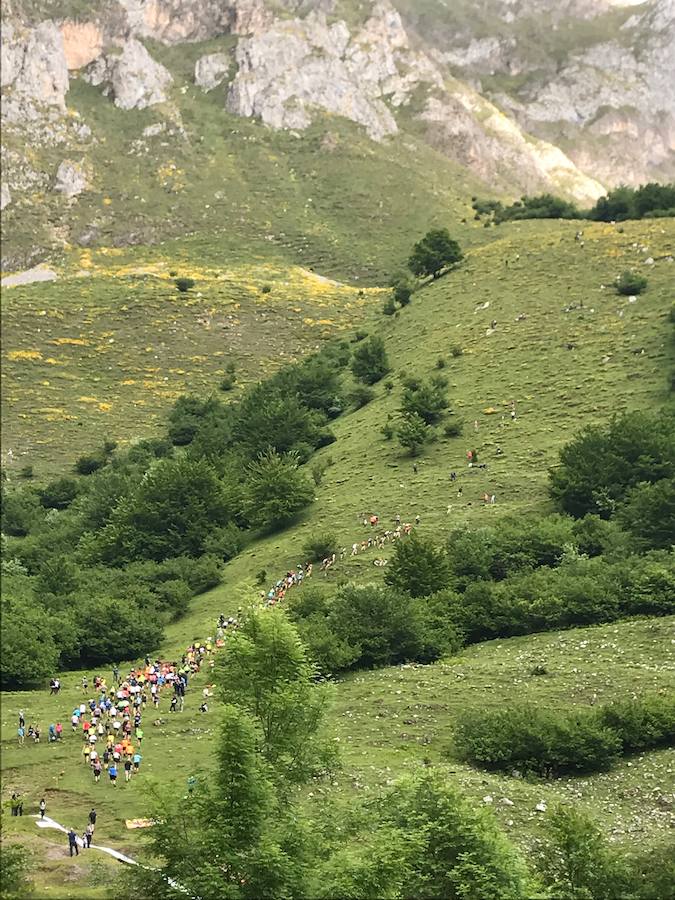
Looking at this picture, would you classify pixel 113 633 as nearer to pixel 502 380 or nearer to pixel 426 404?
pixel 426 404

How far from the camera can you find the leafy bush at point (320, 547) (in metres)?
58.0

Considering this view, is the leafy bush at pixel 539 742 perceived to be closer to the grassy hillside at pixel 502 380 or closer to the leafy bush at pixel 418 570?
the leafy bush at pixel 418 570

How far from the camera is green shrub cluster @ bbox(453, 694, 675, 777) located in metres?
31.2

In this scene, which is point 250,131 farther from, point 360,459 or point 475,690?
point 475,690

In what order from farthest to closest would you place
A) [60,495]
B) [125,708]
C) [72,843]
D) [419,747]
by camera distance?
[60,495], [125,708], [419,747], [72,843]

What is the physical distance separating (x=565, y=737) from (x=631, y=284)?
2467 inches

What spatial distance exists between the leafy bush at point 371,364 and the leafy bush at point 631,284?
66.7 feet

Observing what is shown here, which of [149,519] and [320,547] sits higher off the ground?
[149,519]

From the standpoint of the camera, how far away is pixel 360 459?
7356cm

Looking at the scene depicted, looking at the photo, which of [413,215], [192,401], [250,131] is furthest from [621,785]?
[250,131]

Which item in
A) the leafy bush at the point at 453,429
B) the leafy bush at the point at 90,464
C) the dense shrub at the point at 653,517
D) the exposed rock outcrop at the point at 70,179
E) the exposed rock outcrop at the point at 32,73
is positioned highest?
the exposed rock outcrop at the point at 32,73

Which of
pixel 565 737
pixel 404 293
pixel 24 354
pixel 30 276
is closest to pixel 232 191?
pixel 30 276

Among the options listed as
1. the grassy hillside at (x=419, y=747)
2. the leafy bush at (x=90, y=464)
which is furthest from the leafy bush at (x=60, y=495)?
the grassy hillside at (x=419, y=747)

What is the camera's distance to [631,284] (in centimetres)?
8731
